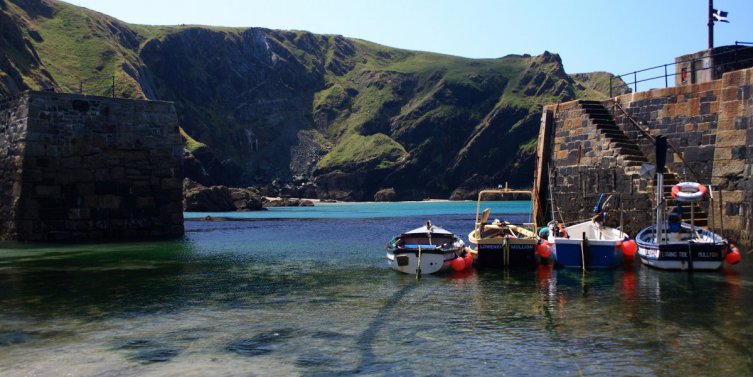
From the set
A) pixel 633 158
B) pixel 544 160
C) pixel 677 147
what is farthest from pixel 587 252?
pixel 544 160

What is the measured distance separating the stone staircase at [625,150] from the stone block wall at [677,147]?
30 centimetres

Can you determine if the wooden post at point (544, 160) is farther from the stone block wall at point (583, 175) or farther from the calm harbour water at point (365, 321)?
the calm harbour water at point (365, 321)

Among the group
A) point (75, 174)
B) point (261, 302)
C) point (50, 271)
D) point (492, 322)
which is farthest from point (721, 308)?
point (75, 174)

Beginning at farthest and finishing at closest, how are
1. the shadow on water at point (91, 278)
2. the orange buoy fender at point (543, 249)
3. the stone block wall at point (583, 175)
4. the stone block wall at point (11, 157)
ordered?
1. the stone block wall at point (11, 157)
2. the stone block wall at point (583, 175)
3. the orange buoy fender at point (543, 249)
4. the shadow on water at point (91, 278)

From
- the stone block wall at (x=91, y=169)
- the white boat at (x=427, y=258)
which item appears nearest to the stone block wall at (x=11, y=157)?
the stone block wall at (x=91, y=169)

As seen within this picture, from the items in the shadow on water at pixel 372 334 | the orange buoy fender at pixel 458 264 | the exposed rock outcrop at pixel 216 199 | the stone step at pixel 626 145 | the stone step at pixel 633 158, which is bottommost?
the shadow on water at pixel 372 334

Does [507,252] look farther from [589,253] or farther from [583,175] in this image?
[583,175]

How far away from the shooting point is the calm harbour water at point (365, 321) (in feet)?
37.3

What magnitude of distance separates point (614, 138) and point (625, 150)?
3.80 feet

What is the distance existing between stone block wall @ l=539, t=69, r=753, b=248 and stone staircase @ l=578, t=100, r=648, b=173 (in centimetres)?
28

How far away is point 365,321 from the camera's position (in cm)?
1510

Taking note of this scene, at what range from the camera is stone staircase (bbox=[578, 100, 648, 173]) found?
1285 inches

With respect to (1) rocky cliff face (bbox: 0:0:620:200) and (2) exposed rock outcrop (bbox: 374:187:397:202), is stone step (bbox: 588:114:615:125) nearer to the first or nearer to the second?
(1) rocky cliff face (bbox: 0:0:620:200)

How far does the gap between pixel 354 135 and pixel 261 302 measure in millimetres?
181030
